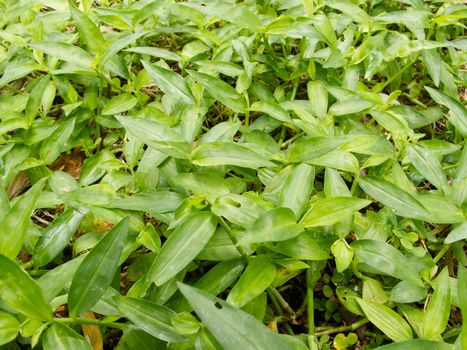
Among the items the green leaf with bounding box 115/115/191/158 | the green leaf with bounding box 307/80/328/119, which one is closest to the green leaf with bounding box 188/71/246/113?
the green leaf with bounding box 307/80/328/119

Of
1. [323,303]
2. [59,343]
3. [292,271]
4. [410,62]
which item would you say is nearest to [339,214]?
[292,271]

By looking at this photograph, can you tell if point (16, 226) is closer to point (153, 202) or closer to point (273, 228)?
point (153, 202)

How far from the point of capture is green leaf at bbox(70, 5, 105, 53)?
181 centimetres

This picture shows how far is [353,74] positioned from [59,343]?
1.37m

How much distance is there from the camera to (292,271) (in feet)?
4.34

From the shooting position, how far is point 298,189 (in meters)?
1.24

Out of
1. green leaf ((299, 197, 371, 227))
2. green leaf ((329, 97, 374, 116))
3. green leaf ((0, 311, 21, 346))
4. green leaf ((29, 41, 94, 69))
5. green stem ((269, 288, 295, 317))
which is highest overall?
green leaf ((29, 41, 94, 69))

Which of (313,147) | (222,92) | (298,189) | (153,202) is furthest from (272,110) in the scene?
(153,202)

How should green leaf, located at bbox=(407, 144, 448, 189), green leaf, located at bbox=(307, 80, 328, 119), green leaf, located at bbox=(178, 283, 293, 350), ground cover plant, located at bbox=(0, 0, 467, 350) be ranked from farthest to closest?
green leaf, located at bbox=(307, 80, 328, 119) < green leaf, located at bbox=(407, 144, 448, 189) < ground cover plant, located at bbox=(0, 0, 467, 350) < green leaf, located at bbox=(178, 283, 293, 350)

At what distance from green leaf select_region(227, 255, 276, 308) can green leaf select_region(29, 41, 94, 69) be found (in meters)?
1.03

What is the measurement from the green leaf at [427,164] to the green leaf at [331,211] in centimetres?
37

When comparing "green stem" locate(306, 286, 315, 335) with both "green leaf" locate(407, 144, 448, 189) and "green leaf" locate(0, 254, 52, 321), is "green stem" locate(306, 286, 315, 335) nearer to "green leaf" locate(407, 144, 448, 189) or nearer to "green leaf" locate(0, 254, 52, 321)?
"green leaf" locate(407, 144, 448, 189)

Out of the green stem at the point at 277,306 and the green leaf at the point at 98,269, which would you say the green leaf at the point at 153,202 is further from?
the green stem at the point at 277,306

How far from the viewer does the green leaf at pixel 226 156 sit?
127cm
